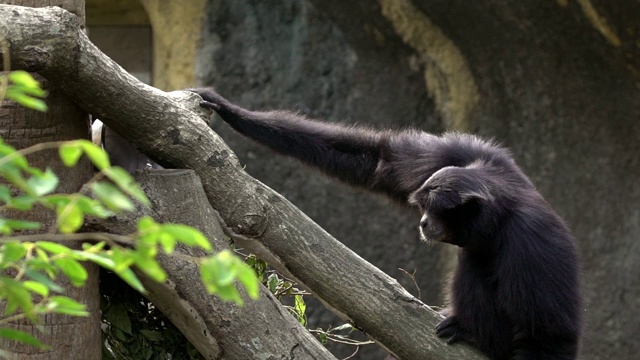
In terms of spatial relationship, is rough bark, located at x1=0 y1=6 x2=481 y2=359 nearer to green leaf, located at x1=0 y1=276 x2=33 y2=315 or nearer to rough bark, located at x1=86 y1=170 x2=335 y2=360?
rough bark, located at x1=86 y1=170 x2=335 y2=360

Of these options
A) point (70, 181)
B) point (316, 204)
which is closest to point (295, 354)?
point (70, 181)

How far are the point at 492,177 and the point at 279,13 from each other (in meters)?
3.85

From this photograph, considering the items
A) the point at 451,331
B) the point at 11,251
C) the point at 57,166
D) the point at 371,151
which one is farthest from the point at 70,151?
the point at 371,151

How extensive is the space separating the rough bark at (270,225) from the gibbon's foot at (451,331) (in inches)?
1.5

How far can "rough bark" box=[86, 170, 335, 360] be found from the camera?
3877 millimetres

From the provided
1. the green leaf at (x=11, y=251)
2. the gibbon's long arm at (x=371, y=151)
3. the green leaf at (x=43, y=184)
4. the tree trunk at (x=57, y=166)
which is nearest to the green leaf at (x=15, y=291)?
the green leaf at (x=11, y=251)

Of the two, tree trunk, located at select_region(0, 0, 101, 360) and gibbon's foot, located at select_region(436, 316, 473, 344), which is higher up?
tree trunk, located at select_region(0, 0, 101, 360)

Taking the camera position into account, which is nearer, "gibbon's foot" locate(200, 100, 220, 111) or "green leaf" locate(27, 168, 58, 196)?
"green leaf" locate(27, 168, 58, 196)

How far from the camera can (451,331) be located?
173 inches

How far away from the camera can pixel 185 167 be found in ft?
13.4

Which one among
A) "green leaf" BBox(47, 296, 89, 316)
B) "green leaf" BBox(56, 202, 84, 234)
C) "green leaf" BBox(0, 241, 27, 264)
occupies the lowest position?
"green leaf" BBox(47, 296, 89, 316)

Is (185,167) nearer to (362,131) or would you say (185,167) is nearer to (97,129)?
(97,129)

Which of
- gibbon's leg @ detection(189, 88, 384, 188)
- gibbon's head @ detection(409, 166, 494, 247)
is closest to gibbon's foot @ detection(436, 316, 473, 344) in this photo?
gibbon's head @ detection(409, 166, 494, 247)

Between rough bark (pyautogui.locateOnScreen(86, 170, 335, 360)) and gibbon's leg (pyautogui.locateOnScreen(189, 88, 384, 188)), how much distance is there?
667 mm
